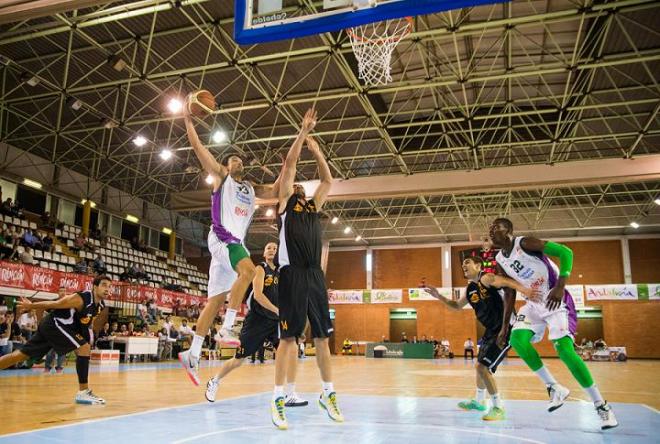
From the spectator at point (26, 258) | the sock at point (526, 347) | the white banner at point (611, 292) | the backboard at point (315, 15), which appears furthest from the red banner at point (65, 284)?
the white banner at point (611, 292)

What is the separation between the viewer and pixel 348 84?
17641 mm

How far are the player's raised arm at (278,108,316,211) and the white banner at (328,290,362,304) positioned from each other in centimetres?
3177

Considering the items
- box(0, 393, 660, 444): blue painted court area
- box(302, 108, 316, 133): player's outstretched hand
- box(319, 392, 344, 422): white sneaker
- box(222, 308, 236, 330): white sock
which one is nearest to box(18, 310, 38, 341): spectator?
box(0, 393, 660, 444): blue painted court area

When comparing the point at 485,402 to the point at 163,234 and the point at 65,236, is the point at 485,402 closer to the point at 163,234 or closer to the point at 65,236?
the point at 65,236

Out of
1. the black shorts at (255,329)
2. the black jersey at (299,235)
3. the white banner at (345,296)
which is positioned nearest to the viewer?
the black jersey at (299,235)

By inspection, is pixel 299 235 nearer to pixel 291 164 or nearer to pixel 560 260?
pixel 291 164

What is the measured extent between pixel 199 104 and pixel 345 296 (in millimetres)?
32051

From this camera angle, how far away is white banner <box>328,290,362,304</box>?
36625 millimetres

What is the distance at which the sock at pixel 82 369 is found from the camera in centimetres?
655

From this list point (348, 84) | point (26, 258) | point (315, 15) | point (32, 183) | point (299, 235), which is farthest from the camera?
Answer: point (32, 183)

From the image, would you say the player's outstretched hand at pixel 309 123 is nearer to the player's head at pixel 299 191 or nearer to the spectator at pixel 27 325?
the player's head at pixel 299 191

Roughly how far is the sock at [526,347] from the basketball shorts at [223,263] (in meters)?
2.82

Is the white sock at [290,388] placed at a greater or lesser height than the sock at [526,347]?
lesser

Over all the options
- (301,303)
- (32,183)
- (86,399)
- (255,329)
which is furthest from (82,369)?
(32,183)
